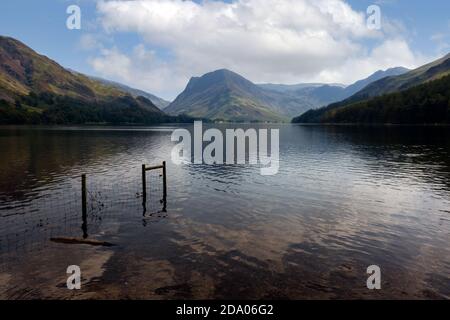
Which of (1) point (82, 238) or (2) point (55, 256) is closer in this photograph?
(2) point (55, 256)

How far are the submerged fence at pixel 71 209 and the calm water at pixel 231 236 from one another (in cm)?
14

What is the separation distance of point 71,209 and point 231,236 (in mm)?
20246

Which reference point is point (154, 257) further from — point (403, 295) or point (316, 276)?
point (403, 295)

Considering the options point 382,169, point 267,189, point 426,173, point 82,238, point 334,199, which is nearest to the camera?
point 82,238

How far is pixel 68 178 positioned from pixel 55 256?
33.2 metres

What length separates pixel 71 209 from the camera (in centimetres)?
3756

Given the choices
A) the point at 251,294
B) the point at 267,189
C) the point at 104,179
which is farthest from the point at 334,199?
the point at 104,179

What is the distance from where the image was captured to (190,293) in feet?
63.9

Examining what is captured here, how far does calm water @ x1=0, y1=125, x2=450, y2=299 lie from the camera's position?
803 inches

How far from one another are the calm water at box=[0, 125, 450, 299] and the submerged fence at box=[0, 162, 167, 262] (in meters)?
0.14
